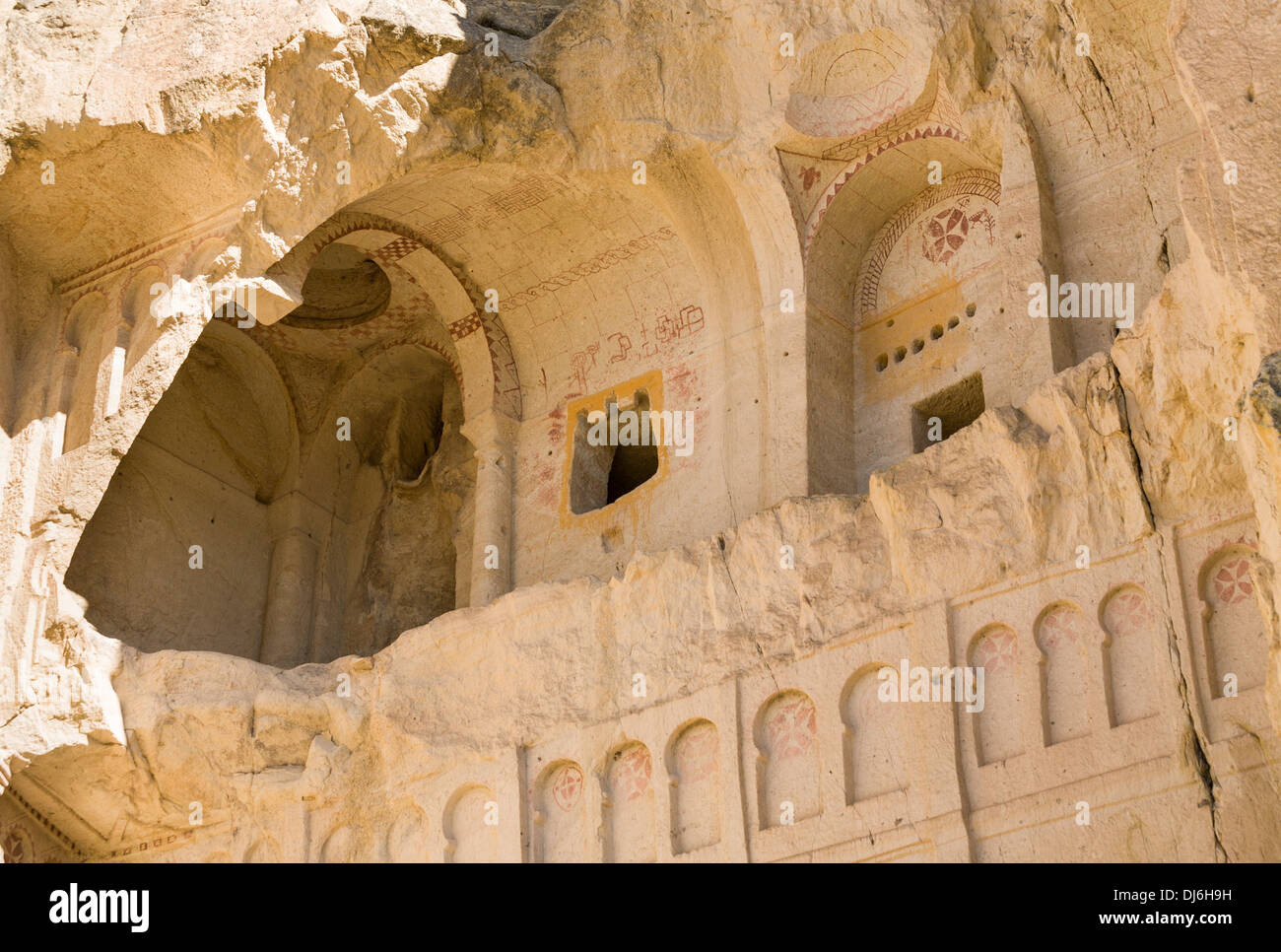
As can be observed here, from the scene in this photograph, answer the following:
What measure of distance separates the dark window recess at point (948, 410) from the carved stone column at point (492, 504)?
2.75 meters

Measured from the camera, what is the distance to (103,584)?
43.1 feet

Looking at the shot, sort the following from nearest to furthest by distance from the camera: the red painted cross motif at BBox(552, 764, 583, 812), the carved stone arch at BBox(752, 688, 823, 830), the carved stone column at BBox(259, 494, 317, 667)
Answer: the carved stone arch at BBox(752, 688, 823, 830) → the red painted cross motif at BBox(552, 764, 583, 812) → the carved stone column at BBox(259, 494, 317, 667)

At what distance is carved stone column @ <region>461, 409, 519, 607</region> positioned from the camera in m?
13.0

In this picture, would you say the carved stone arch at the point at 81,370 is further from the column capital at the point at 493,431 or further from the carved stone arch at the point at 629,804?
the carved stone arch at the point at 629,804

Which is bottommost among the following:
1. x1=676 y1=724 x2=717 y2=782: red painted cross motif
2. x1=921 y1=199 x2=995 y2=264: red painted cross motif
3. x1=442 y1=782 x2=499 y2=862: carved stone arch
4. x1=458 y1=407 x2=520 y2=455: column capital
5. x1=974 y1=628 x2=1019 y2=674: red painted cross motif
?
x1=442 y1=782 x2=499 y2=862: carved stone arch

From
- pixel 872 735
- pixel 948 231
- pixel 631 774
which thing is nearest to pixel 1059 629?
pixel 872 735

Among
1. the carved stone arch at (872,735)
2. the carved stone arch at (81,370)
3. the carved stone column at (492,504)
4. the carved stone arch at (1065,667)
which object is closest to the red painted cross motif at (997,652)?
the carved stone arch at (1065,667)

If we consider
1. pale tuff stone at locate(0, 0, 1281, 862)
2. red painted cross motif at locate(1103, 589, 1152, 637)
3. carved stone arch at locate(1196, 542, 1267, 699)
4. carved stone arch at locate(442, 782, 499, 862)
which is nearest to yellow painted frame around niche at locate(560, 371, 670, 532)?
pale tuff stone at locate(0, 0, 1281, 862)

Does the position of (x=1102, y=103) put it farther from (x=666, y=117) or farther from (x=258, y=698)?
(x=258, y=698)

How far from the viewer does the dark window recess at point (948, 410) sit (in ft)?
39.2

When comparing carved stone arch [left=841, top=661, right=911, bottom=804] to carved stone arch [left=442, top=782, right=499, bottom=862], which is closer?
carved stone arch [left=841, top=661, right=911, bottom=804]

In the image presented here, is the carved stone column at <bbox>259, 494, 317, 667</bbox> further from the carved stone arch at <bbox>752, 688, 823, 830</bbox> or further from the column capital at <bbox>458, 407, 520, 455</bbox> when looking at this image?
the carved stone arch at <bbox>752, 688, 823, 830</bbox>

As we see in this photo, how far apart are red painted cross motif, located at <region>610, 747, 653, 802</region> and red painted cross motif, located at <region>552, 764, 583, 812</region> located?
8.1 inches

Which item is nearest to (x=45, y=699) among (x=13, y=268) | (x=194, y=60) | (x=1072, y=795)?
(x=13, y=268)
